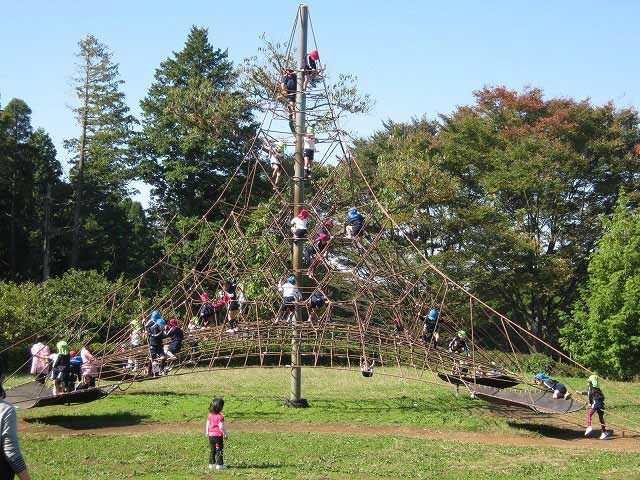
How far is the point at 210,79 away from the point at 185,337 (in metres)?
23.9

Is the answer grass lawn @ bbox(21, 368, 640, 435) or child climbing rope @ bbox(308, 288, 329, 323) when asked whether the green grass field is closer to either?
grass lawn @ bbox(21, 368, 640, 435)

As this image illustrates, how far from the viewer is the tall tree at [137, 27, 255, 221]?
114ft

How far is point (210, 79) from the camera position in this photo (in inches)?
1544

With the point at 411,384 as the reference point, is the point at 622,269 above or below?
above

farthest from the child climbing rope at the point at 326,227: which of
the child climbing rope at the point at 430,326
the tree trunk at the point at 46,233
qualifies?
the tree trunk at the point at 46,233

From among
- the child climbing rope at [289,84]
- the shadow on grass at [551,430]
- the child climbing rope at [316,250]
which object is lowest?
the shadow on grass at [551,430]

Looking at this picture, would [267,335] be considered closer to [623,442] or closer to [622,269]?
[623,442]

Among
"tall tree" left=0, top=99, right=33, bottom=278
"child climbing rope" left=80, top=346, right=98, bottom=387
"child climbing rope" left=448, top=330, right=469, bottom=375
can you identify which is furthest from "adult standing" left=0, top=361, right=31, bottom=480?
"tall tree" left=0, top=99, right=33, bottom=278

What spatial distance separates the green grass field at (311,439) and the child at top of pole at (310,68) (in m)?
8.21

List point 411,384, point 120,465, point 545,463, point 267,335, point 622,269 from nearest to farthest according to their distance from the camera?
point 120,465, point 545,463, point 267,335, point 411,384, point 622,269

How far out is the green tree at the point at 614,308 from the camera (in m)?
28.1

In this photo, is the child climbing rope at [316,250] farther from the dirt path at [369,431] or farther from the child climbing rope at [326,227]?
the dirt path at [369,431]

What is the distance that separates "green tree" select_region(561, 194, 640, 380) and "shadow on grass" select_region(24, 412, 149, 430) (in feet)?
62.2

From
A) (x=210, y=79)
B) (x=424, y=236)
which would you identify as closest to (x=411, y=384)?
(x=424, y=236)
